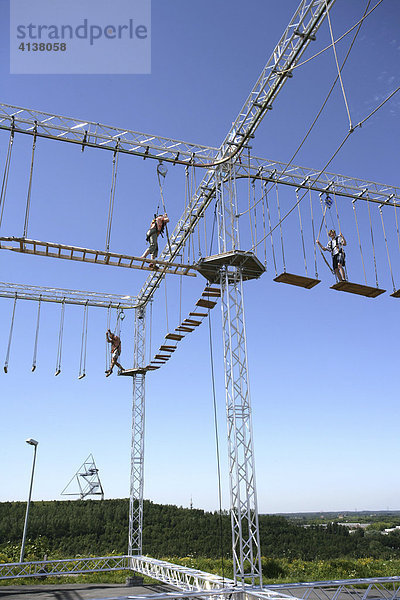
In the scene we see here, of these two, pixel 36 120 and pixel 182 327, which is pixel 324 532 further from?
pixel 36 120

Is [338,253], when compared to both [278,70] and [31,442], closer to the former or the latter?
[278,70]

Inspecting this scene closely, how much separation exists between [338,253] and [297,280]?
1475mm

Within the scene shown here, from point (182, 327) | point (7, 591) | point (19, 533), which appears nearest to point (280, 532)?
point (19, 533)

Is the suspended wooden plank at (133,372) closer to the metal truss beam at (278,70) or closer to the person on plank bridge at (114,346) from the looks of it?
the person on plank bridge at (114,346)

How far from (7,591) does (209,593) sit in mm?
6875

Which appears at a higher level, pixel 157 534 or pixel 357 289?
pixel 357 289

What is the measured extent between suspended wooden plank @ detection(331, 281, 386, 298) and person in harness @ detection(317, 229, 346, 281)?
0.69 metres

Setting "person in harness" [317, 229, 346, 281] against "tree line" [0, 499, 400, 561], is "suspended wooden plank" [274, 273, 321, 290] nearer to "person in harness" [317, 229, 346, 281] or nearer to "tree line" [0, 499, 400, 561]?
"person in harness" [317, 229, 346, 281]

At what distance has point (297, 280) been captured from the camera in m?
8.30

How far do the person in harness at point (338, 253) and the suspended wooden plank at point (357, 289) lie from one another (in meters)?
0.69

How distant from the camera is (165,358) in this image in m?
12.3

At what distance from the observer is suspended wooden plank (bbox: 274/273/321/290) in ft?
26.6

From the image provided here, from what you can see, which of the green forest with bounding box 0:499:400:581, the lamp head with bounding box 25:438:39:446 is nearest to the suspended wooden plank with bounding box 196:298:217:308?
the lamp head with bounding box 25:438:39:446

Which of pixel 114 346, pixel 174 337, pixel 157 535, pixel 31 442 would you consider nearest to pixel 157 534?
pixel 157 535
